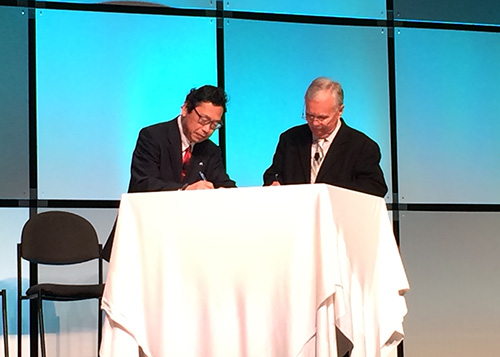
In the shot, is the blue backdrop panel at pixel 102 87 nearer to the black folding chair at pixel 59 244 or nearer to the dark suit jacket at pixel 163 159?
the black folding chair at pixel 59 244

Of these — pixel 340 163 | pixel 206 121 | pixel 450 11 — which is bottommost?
pixel 340 163

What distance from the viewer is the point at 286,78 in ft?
16.1

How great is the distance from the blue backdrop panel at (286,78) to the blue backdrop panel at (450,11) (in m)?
0.23

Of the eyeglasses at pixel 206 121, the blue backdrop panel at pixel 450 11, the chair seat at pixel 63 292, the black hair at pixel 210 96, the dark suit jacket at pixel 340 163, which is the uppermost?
the blue backdrop panel at pixel 450 11

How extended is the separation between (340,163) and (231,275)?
4.63 ft

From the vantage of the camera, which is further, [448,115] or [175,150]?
[448,115]

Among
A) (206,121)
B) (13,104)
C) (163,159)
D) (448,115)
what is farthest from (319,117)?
(13,104)

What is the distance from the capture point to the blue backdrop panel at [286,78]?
15.8 feet

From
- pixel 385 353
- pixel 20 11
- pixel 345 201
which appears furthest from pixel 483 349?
pixel 20 11

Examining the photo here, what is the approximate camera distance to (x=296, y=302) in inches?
98.8

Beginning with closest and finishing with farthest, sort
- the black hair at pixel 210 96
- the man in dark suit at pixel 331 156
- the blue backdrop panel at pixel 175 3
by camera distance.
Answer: the black hair at pixel 210 96 → the man in dark suit at pixel 331 156 → the blue backdrop panel at pixel 175 3

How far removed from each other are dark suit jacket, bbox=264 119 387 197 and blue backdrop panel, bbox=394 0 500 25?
1.46 m

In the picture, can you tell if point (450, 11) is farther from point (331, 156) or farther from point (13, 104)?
point (13, 104)

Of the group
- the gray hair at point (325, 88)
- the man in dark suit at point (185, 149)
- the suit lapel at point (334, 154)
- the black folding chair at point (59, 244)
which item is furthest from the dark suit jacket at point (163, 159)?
the black folding chair at point (59, 244)
